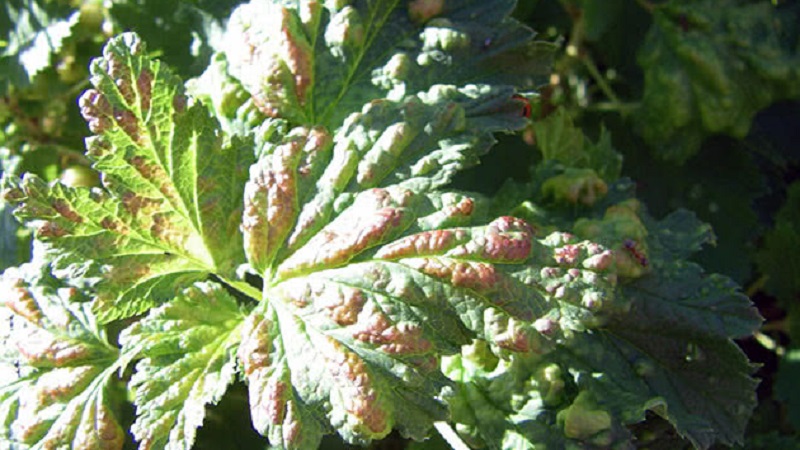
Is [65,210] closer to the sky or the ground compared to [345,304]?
closer to the sky

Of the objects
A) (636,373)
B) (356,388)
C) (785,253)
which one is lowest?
(785,253)

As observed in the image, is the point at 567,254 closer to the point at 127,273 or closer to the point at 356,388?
the point at 356,388

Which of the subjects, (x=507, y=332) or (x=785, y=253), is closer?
(x=507, y=332)

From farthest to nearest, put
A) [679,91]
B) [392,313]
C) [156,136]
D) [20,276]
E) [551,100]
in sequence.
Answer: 1. [551,100]
2. [679,91]
3. [20,276]
4. [156,136]
5. [392,313]

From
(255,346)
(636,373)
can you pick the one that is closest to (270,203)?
(255,346)

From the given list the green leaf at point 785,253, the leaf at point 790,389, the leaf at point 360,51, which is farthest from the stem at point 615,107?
the leaf at point 360,51

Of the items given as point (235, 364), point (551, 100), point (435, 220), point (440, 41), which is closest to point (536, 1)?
point (551, 100)

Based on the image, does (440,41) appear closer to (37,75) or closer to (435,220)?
(435,220)
